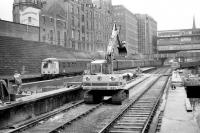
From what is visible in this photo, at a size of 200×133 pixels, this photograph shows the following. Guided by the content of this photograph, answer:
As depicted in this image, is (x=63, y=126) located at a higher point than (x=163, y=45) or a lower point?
lower

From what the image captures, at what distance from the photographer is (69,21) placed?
67.1m

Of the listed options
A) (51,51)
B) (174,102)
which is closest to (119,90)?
(174,102)

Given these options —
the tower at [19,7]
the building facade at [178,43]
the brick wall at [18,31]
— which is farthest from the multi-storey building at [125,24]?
the brick wall at [18,31]

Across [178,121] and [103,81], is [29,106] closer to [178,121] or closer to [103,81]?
[103,81]

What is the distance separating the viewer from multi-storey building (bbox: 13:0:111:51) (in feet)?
179

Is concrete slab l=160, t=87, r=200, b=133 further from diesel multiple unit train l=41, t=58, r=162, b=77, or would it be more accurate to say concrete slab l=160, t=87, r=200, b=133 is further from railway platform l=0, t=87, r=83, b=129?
diesel multiple unit train l=41, t=58, r=162, b=77

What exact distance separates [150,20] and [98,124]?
151 m

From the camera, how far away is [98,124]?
1444 centimetres

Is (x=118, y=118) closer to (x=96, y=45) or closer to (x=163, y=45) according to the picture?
A: (x=96, y=45)

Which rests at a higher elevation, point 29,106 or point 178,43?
point 178,43

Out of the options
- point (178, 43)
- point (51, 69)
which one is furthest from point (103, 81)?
point (178, 43)

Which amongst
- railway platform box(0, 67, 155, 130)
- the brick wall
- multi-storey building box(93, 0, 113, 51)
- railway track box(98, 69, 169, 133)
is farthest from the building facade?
railway track box(98, 69, 169, 133)

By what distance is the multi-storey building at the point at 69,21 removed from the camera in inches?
2147

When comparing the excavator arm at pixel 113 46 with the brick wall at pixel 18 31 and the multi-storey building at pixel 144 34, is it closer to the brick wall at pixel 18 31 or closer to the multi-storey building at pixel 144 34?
the brick wall at pixel 18 31
